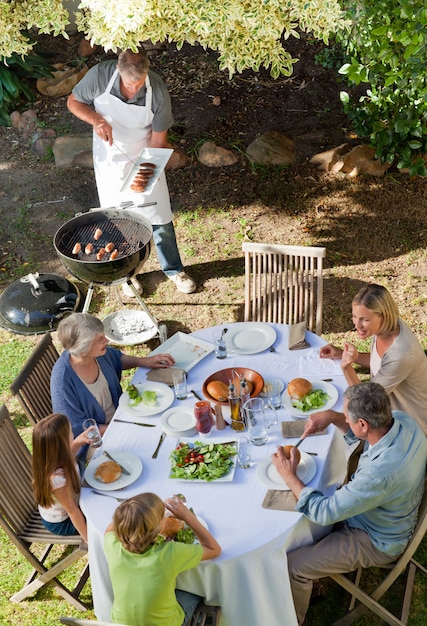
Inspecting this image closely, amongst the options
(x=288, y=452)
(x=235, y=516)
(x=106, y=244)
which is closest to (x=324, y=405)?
(x=288, y=452)

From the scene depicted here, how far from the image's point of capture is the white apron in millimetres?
6359

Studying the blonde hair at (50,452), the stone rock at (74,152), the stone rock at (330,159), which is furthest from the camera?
the stone rock at (74,152)

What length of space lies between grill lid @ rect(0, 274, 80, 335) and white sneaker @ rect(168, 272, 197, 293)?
95 centimetres

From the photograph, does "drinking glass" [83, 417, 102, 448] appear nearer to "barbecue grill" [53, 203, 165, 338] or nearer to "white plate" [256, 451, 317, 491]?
"white plate" [256, 451, 317, 491]

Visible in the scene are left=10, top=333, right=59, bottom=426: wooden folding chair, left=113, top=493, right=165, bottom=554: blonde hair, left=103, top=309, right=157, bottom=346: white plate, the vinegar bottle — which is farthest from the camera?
left=103, top=309, right=157, bottom=346: white plate

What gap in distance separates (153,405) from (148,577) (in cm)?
138

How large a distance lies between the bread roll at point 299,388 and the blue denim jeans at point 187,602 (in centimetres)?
132

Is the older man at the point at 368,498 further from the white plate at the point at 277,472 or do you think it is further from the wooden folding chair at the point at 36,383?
the wooden folding chair at the point at 36,383

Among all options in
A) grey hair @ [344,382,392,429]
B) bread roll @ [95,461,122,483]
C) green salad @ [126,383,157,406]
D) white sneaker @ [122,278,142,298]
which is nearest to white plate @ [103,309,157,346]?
white sneaker @ [122,278,142,298]

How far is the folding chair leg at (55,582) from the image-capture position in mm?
4398

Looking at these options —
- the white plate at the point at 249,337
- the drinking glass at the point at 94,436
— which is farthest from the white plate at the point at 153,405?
the white plate at the point at 249,337

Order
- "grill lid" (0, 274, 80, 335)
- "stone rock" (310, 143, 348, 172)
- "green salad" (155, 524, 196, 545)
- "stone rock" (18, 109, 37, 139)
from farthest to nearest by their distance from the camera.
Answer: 1. "stone rock" (18, 109, 37, 139)
2. "stone rock" (310, 143, 348, 172)
3. "grill lid" (0, 274, 80, 335)
4. "green salad" (155, 524, 196, 545)

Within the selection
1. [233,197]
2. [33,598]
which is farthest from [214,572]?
[233,197]

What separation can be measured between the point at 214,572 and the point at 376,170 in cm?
594
